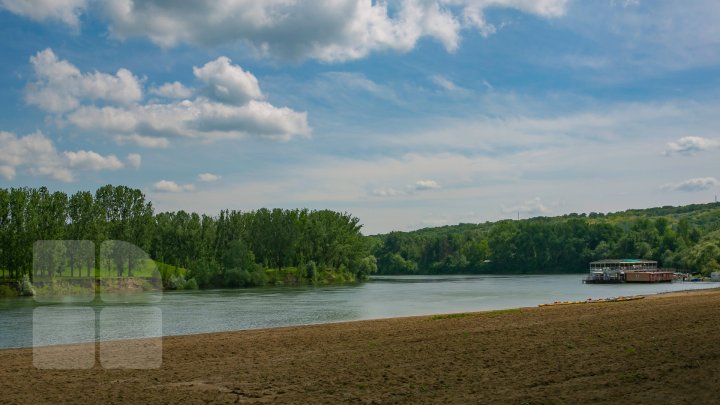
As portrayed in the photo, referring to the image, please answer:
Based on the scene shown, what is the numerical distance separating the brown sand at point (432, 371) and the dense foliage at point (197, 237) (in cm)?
5266

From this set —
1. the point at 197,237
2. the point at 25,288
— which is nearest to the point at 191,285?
the point at 197,237

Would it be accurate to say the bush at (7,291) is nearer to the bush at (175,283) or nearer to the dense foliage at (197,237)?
the dense foliage at (197,237)

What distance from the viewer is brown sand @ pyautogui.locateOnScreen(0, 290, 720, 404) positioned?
13.2 metres

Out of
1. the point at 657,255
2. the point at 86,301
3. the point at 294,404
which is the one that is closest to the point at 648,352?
the point at 294,404

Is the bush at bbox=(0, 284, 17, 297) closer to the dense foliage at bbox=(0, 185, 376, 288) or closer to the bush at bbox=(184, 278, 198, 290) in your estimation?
the dense foliage at bbox=(0, 185, 376, 288)

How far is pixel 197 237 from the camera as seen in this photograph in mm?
122062

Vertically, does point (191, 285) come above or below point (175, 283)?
below

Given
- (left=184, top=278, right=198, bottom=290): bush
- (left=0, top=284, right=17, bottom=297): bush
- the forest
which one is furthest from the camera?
(left=184, top=278, right=198, bottom=290): bush

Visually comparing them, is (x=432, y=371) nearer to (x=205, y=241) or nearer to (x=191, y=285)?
(x=191, y=285)

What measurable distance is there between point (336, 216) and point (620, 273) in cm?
6579

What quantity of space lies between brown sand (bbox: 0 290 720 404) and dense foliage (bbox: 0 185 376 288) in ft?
173

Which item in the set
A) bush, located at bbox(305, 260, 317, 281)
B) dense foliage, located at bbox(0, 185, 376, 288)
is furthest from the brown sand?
bush, located at bbox(305, 260, 317, 281)

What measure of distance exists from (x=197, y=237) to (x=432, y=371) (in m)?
112

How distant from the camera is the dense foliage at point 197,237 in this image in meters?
85.9
